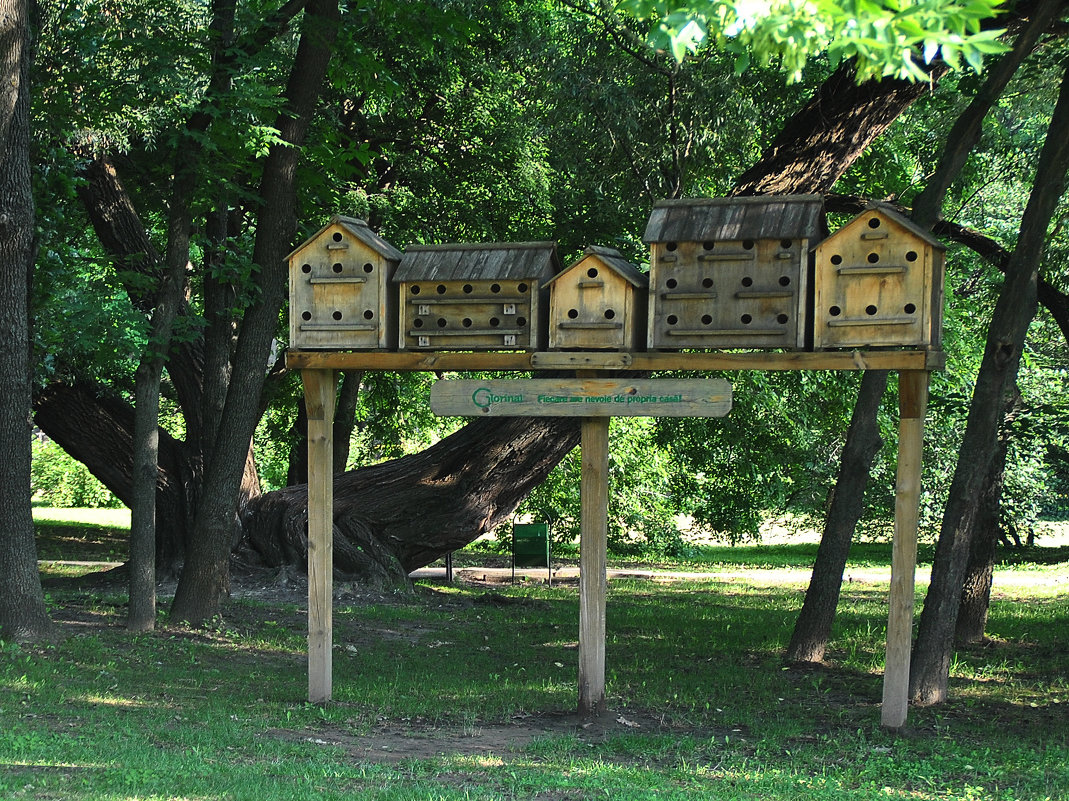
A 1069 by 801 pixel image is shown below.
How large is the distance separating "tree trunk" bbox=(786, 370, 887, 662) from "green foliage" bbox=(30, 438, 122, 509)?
30074 mm

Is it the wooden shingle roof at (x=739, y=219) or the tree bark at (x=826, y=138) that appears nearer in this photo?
the wooden shingle roof at (x=739, y=219)

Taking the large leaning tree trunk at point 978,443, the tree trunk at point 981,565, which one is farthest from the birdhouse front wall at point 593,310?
the tree trunk at point 981,565

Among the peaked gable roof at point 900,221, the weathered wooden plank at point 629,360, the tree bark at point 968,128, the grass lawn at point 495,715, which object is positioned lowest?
the grass lawn at point 495,715

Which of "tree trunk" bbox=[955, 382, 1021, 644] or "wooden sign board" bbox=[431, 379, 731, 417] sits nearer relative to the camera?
"wooden sign board" bbox=[431, 379, 731, 417]

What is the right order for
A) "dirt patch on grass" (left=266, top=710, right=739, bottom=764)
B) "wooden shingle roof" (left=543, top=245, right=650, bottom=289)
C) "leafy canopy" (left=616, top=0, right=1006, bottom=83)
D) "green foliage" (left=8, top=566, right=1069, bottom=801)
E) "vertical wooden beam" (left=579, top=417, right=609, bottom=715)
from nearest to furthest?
"leafy canopy" (left=616, top=0, right=1006, bottom=83), "green foliage" (left=8, top=566, right=1069, bottom=801), "dirt patch on grass" (left=266, top=710, right=739, bottom=764), "wooden shingle roof" (left=543, top=245, right=650, bottom=289), "vertical wooden beam" (left=579, top=417, right=609, bottom=715)

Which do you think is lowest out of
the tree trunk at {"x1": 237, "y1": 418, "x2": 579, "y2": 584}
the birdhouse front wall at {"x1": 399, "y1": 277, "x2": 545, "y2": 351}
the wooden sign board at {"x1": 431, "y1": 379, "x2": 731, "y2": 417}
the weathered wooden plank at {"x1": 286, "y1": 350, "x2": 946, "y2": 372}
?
the tree trunk at {"x1": 237, "y1": 418, "x2": 579, "y2": 584}

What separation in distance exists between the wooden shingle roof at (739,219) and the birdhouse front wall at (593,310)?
43cm

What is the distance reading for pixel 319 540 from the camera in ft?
28.8

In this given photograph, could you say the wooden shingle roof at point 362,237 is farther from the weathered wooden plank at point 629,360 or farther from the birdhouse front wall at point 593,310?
the birdhouse front wall at point 593,310

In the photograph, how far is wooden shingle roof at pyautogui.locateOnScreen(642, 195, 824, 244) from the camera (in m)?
7.96

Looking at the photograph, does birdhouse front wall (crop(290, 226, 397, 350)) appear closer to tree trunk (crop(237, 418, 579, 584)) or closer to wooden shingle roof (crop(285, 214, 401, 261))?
wooden shingle roof (crop(285, 214, 401, 261))

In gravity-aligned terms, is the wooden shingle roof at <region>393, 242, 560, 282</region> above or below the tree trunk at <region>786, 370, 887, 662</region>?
above

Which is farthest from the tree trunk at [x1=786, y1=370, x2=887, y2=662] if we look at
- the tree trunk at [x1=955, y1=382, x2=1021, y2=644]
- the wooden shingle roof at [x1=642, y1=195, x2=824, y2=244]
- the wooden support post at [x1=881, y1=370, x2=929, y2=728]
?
the wooden shingle roof at [x1=642, y1=195, x2=824, y2=244]

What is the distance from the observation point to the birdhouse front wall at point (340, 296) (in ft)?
28.2
